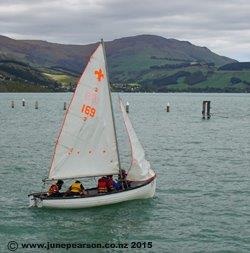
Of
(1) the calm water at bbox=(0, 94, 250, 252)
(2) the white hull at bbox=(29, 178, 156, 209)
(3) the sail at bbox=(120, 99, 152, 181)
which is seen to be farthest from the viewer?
(3) the sail at bbox=(120, 99, 152, 181)

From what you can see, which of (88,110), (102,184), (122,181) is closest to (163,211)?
(122,181)

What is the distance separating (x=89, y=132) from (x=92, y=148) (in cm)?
116

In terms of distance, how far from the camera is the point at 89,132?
35.6m

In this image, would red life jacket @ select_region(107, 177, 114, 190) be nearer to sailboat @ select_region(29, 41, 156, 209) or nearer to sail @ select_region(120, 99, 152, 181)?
sailboat @ select_region(29, 41, 156, 209)

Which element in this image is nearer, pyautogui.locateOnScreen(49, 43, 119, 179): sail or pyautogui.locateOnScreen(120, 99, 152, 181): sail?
pyautogui.locateOnScreen(49, 43, 119, 179): sail

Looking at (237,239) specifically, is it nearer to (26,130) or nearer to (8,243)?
(8,243)

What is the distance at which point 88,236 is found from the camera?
29.5m

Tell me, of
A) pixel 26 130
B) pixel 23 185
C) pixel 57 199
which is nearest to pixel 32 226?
pixel 57 199

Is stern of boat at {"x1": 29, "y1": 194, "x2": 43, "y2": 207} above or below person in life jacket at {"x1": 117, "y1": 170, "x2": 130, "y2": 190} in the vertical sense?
below

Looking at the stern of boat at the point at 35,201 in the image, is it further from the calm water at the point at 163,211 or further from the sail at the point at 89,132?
the sail at the point at 89,132

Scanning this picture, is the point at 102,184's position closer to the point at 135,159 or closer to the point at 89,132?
the point at 135,159

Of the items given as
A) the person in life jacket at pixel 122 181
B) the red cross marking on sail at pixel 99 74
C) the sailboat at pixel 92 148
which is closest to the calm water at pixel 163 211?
the sailboat at pixel 92 148

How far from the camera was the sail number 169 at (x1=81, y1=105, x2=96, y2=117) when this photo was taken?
35031mm

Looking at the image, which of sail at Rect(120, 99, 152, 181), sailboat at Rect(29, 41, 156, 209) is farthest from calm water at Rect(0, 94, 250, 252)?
sail at Rect(120, 99, 152, 181)
